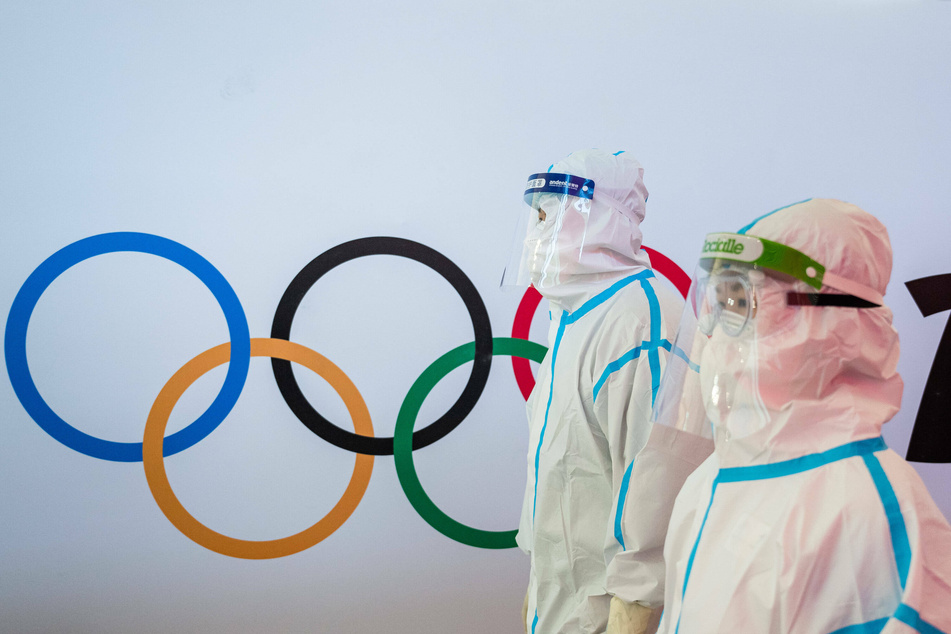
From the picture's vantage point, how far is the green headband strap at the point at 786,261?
0.88 metres

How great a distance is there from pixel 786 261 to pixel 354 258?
1.41m

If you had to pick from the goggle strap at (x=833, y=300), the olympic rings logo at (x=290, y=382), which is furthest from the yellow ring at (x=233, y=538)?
the goggle strap at (x=833, y=300)

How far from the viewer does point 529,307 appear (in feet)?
6.91

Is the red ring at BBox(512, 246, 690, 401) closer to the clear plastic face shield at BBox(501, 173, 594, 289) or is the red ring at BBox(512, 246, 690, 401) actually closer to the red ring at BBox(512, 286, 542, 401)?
the red ring at BBox(512, 286, 542, 401)

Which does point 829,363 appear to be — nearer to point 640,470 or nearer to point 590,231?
point 640,470

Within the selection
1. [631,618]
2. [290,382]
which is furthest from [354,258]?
[631,618]

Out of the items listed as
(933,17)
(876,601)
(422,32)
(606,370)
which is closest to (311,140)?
(422,32)

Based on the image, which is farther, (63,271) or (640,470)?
(63,271)

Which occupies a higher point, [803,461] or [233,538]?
[803,461]

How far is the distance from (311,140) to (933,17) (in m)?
2.11

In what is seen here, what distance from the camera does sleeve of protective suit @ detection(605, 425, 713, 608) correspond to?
1.19 m

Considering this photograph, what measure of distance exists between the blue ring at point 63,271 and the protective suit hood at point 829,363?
1588 millimetres

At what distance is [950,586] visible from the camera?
2.45 feet

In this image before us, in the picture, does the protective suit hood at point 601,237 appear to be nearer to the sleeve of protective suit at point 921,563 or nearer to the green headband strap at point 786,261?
the green headband strap at point 786,261
